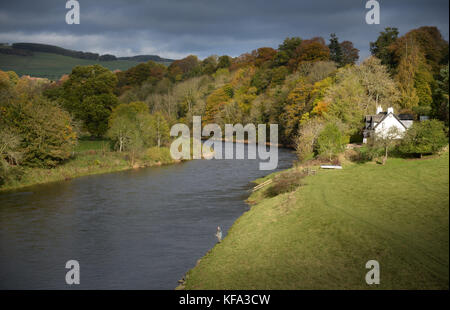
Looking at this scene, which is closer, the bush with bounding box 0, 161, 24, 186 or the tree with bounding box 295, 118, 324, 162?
the bush with bounding box 0, 161, 24, 186

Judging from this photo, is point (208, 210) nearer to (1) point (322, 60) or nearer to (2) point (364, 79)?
(2) point (364, 79)

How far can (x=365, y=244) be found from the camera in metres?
19.7

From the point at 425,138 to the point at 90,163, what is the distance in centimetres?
4117

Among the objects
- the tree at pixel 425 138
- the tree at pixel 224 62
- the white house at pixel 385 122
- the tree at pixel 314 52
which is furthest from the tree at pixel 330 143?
the tree at pixel 224 62

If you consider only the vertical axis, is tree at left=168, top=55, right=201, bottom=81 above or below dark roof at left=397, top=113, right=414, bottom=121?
above

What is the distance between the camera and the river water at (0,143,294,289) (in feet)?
72.5

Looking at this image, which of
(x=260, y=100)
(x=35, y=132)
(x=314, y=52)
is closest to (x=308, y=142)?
(x=35, y=132)

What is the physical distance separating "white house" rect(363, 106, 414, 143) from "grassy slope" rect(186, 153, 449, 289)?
18419 millimetres

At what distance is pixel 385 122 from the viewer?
161 feet

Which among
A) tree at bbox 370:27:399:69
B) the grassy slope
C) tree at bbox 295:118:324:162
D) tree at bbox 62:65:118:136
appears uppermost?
tree at bbox 370:27:399:69

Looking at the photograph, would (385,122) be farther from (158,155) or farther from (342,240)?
(158,155)

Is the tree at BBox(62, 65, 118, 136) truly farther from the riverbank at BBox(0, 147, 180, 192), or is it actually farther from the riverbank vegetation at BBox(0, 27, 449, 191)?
the riverbank at BBox(0, 147, 180, 192)

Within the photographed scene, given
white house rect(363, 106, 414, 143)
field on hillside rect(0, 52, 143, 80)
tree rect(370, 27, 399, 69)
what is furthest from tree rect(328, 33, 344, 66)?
field on hillside rect(0, 52, 143, 80)

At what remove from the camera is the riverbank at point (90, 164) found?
47219mm
